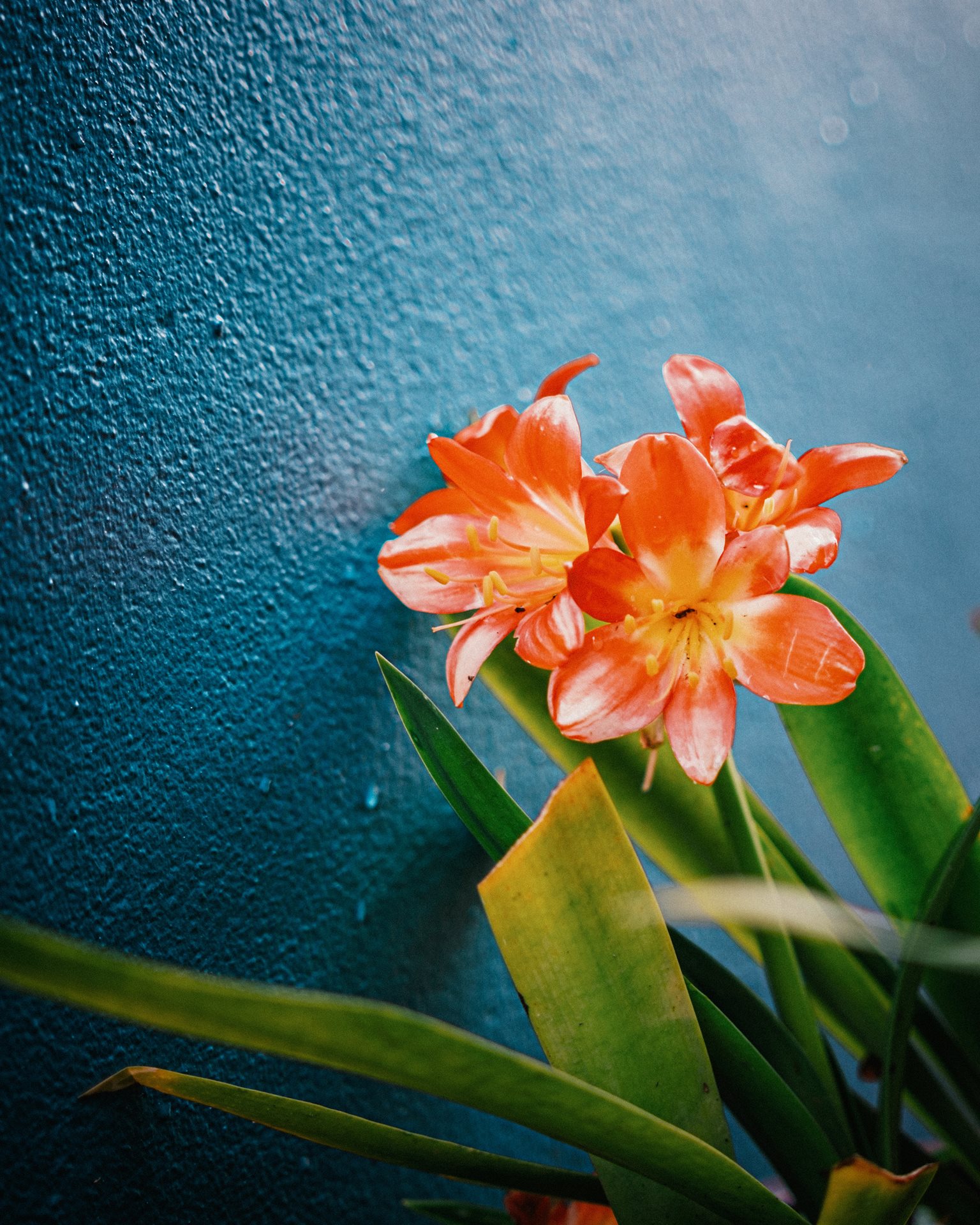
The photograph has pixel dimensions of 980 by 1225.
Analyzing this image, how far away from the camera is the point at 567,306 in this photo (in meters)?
0.69

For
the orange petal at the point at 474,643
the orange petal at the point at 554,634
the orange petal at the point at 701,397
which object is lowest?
the orange petal at the point at 474,643

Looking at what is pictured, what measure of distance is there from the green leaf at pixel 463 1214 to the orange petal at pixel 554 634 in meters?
0.33

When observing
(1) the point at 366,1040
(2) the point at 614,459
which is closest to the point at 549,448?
(2) the point at 614,459

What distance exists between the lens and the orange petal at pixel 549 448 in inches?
14.7

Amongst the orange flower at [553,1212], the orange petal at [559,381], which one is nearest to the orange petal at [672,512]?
the orange petal at [559,381]

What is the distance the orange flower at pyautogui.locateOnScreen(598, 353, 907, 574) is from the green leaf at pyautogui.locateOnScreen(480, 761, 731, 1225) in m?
0.15

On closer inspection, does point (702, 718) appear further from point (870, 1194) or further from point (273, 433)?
point (273, 433)

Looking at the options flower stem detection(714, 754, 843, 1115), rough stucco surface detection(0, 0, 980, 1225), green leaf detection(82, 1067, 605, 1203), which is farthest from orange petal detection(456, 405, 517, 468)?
green leaf detection(82, 1067, 605, 1203)

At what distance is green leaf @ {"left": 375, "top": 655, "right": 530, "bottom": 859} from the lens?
374 mm

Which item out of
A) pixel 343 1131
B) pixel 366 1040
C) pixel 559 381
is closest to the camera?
pixel 366 1040

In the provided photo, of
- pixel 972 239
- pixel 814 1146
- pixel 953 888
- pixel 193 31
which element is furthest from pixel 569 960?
pixel 972 239

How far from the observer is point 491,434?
0.45m

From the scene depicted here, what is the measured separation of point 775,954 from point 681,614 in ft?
0.72

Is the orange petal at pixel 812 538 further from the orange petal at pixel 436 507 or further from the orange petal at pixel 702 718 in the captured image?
the orange petal at pixel 436 507
